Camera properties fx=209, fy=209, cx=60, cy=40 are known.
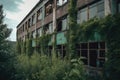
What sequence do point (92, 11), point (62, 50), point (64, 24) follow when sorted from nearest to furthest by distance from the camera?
point (92, 11), point (62, 50), point (64, 24)

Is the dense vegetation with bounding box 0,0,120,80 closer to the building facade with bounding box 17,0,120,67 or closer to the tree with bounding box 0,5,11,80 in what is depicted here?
the tree with bounding box 0,5,11,80

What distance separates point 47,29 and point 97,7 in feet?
51.4

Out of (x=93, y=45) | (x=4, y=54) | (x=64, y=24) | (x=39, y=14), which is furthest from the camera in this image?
(x=39, y=14)

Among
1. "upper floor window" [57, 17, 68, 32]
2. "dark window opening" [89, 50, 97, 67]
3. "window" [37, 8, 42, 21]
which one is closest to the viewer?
"dark window opening" [89, 50, 97, 67]

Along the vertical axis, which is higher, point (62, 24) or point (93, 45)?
point (62, 24)

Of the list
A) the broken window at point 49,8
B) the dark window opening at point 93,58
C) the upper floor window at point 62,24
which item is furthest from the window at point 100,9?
the broken window at point 49,8

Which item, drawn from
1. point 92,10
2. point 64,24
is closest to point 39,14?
point 64,24

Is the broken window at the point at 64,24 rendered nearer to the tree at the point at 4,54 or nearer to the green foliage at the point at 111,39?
the green foliage at the point at 111,39

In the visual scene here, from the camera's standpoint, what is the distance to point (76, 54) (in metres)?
21.7

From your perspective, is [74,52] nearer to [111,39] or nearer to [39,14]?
[111,39]

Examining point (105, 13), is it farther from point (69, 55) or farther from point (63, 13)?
point (63, 13)

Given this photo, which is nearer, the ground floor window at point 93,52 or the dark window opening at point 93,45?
the ground floor window at point 93,52

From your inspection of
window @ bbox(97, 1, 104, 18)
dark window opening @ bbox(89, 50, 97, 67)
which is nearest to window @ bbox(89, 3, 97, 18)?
window @ bbox(97, 1, 104, 18)

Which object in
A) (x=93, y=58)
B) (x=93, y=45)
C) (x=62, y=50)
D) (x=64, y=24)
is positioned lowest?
(x=93, y=58)
